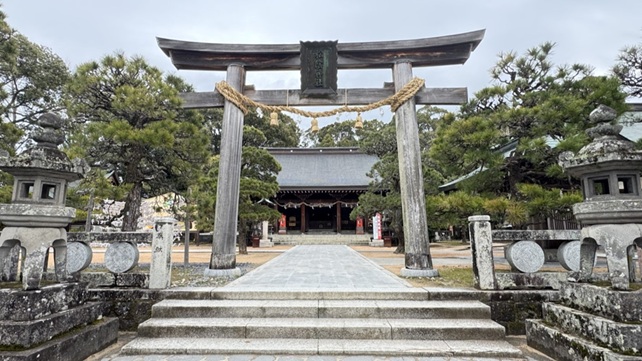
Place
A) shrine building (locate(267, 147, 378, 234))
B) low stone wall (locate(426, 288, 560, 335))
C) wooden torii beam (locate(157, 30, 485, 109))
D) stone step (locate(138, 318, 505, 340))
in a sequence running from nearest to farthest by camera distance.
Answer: stone step (locate(138, 318, 505, 340))
low stone wall (locate(426, 288, 560, 335))
wooden torii beam (locate(157, 30, 485, 109))
shrine building (locate(267, 147, 378, 234))

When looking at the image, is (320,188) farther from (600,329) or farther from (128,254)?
(600,329)

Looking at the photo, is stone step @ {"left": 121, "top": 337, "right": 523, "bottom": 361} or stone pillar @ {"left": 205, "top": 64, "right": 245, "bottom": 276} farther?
stone pillar @ {"left": 205, "top": 64, "right": 245, "bottom": 276}

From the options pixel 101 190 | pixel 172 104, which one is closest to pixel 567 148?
pixel 172 104

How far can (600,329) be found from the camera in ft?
9.68

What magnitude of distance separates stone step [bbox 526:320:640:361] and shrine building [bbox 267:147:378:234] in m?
19.0

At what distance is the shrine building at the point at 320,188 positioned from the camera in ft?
80.4

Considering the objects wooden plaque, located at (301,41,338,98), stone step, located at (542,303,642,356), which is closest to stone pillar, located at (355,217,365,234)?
wooden plaque, located at (301,41,338,98)

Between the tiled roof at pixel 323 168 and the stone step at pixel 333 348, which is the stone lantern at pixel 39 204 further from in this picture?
the tiled roof at pixel 323 168

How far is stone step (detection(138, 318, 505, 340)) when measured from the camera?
3.90m

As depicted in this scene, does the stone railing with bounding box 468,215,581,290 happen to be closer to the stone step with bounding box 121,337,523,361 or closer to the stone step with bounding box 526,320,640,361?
the stone step with bounding box 526,320,640,361

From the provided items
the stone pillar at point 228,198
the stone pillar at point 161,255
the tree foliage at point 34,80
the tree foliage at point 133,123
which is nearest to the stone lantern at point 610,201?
the stone pillar at point 161,255

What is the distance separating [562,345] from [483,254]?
5.48 feet

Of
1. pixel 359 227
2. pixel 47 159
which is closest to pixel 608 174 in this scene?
pixel 47 159

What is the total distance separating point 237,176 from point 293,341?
4.01m
